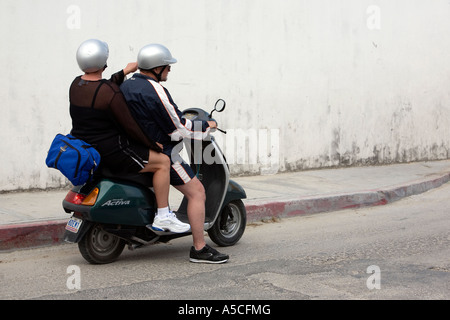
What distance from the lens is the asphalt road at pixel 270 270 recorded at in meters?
4.48

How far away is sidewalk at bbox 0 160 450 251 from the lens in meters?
6.21

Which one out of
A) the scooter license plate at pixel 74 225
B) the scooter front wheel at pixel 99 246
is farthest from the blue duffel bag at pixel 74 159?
the scooter front wheel at pixel 99 246

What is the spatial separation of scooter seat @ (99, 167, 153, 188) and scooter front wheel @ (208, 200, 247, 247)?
914mm

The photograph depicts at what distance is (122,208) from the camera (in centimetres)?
509

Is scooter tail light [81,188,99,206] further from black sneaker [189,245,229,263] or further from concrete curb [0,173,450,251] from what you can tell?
concrete curb [0,173,450,251]

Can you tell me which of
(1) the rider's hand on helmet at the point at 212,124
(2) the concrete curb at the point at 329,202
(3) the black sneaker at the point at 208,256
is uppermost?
(1) the rider's hand on helmet at the point at 212,124

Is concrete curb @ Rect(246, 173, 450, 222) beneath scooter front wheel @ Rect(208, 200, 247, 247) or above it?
beneath

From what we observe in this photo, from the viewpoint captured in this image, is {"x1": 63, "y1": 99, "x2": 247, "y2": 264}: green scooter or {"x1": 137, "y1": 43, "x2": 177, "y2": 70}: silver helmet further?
{"x1": 137, "y1": 43, "x2": 177, "y2": 70}: silver helmet

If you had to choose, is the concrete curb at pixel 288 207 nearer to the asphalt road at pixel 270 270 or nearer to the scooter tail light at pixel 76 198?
the asphalt road at pixel 270 270

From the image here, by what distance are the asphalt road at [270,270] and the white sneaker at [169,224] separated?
0.30m

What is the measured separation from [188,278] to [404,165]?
8334 mm

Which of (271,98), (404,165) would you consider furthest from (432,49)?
(271,98)

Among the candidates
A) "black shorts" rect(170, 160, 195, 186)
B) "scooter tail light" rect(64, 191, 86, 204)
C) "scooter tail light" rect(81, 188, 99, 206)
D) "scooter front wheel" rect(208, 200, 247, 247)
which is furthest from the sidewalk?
"black shorts" rect(170, 160, 195, 186)

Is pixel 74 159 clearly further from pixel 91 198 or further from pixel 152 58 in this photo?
pixel 152 58
